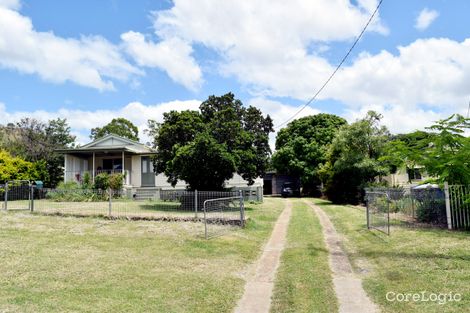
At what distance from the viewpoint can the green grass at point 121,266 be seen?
18.8 ft

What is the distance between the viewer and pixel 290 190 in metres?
42.1

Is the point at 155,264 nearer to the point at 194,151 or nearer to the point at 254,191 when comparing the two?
the point at 194,151

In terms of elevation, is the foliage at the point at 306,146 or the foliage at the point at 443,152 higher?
the foliage at the point at 306,146

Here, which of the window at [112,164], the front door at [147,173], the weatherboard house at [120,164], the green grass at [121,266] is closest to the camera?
the green grass at [121,266]

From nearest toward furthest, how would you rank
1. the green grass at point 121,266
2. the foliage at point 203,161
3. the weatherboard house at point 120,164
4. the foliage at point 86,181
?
the green grass at point 121,266, the foliage at point 203,161, the foliage at point 86,181, the weatherboard house at point 120,164

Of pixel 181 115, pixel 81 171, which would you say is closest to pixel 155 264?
pixel 181 115

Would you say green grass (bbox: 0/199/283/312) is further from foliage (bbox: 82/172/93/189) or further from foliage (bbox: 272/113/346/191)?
foliage (bbox: 272/113/346/191)

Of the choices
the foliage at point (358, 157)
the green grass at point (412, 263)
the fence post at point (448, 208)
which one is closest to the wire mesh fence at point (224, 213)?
the green grass at point (412, 263)

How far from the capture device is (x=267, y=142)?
76.6 feet

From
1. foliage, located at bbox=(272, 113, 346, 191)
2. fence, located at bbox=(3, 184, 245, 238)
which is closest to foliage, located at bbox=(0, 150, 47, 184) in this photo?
fence, located at bbox=(3, 184, 245, 238)

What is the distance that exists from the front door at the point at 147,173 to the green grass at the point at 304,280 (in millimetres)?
20809

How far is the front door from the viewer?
31141mm

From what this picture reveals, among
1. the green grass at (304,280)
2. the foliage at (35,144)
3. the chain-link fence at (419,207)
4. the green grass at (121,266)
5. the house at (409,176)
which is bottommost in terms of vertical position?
the green grass at (304,280)

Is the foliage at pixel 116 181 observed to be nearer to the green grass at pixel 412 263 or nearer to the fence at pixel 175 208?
the fence at pixel 175 208
